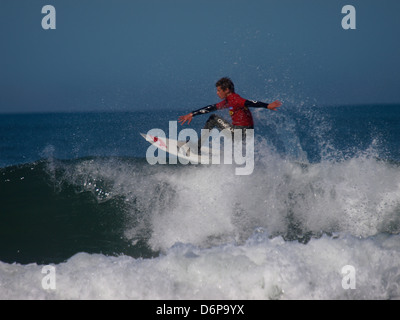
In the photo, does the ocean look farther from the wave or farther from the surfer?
→ the surfer

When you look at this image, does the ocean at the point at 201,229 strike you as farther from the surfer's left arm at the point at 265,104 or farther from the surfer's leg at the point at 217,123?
the surfer's left arm at the point at 265,104

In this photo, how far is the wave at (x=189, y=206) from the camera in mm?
5754

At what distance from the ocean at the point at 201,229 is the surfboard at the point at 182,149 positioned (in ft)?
0.86

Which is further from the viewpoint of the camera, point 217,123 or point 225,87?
point 217,123

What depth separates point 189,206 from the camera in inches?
256

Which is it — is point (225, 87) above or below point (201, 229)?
above

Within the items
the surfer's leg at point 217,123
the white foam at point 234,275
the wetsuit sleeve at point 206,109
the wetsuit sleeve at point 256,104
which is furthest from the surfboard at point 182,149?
the white foam at point 234,275

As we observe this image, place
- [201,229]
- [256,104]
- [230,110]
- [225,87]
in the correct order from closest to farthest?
[201,229], [256,104], [225,87], [230,110]

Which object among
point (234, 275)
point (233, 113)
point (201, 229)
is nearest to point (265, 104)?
point (233, 113)

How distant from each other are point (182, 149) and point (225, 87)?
1589 mm

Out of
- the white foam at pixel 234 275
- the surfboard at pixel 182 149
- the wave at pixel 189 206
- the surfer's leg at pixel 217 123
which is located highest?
the surfer's leg at pixel 217 123

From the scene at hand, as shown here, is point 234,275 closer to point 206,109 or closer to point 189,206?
point 189,206

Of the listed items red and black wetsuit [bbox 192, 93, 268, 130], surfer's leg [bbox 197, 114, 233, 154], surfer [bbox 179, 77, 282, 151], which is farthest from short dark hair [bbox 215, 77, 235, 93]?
surfer's leg [bbox 197, 114, 233, 154]

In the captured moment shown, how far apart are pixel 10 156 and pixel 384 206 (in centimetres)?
1800
